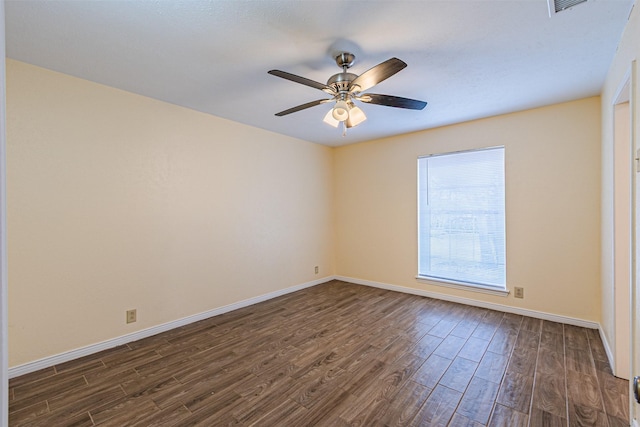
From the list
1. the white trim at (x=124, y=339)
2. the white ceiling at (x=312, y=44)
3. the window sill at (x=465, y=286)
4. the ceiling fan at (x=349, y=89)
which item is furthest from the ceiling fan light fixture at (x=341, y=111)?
the window sill at (x=465, y=286)

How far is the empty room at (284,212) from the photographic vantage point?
1.76 metres

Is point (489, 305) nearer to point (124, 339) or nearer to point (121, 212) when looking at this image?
point (124, 339)

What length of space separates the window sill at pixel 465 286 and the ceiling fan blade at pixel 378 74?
2994 mm

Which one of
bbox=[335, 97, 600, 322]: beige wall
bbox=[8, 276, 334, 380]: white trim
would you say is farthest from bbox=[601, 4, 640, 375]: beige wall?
bbox=[8, 276, 334, 380]: white trim

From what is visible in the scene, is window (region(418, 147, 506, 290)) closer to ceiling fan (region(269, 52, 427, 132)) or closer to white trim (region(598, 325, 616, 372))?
white trim (region(598, 325, 616, 372))

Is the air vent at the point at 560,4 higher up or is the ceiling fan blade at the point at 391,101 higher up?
the air vent at the point at 560,4

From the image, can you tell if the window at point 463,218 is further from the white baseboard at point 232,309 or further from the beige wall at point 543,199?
the white baseboard at point 232,309

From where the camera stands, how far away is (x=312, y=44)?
1966 millimetres

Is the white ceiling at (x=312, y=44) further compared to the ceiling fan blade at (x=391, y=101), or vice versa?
the ceiling fan blade at (x=391, y=101)

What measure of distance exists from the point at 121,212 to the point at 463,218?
404 cm

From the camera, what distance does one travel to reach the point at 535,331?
2.92m

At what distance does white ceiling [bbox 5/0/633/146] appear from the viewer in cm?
164

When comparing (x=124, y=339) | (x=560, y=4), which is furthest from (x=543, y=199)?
(x=124, y=339)

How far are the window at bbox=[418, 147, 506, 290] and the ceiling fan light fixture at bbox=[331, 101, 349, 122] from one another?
92.5 inches
